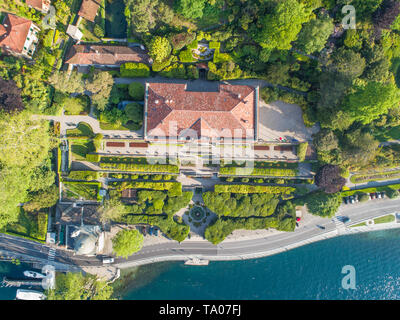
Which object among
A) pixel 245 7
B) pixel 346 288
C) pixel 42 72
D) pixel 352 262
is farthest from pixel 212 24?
pixel 346 288

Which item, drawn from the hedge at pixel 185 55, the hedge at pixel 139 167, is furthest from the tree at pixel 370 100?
the hedge at pixel 139 167

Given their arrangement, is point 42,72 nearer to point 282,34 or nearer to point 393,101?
point 282,34

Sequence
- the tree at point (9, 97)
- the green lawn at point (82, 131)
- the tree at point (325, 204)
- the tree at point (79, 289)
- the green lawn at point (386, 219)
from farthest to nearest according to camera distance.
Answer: the green lawn at point (386, 219) → the green lawn at point (82, 131) → the tree at point (325, 204) → the tree at point (9, 97) → the tree at point (79, 289)

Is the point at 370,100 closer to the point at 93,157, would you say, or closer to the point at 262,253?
the point at 262,253

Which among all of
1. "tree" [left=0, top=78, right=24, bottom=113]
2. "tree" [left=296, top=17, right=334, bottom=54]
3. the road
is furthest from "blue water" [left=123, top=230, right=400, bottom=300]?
"tree" [left=0, top=78, right=24, bottom=113]

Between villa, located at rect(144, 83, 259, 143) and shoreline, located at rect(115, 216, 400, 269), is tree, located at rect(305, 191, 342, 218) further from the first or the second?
villa, located at rect(144, 83, 259, 143)

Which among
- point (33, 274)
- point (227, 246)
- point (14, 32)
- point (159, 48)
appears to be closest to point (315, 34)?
point (159, 48)

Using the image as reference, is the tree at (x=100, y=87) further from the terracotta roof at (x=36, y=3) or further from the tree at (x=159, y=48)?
the terracotta roof at (x=36, y=3)
